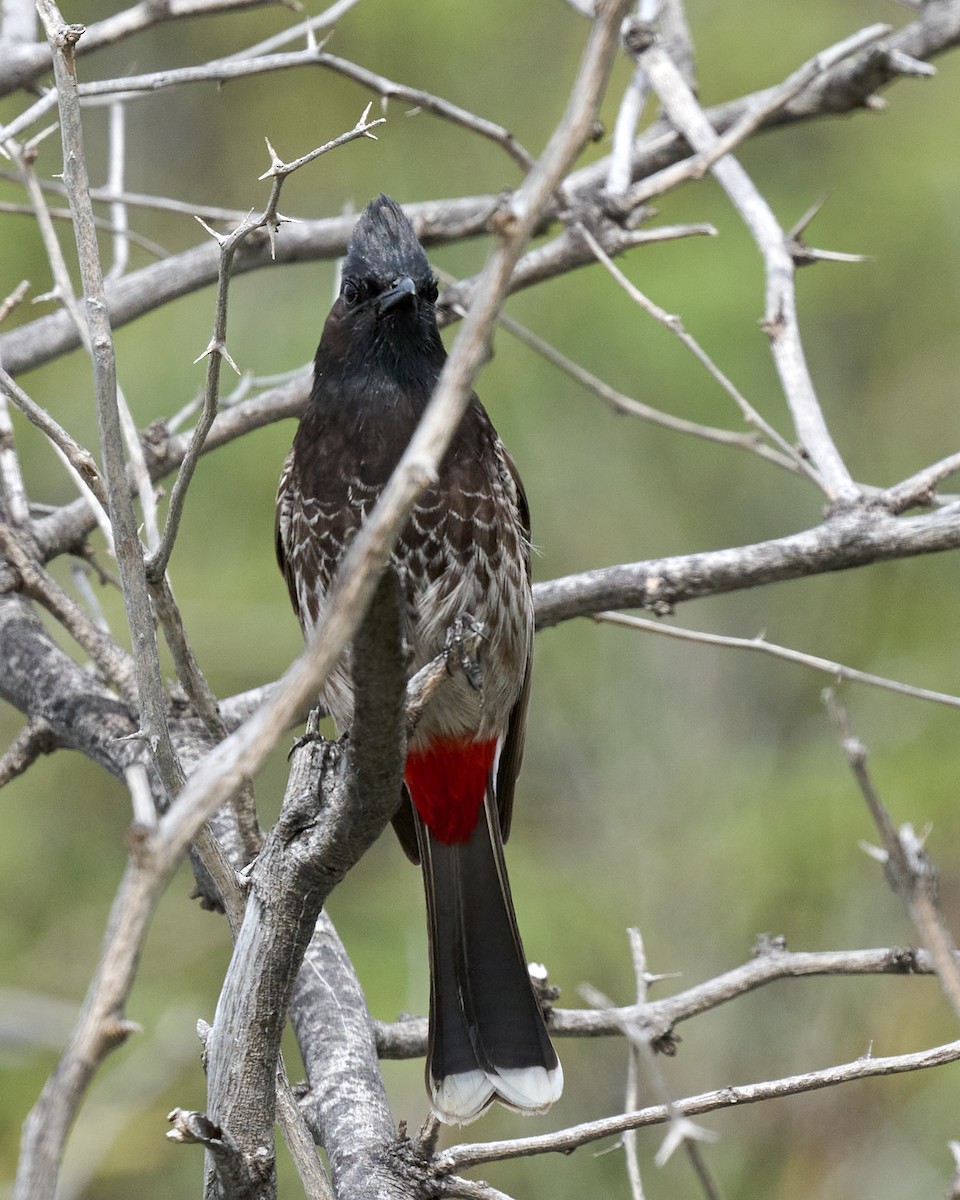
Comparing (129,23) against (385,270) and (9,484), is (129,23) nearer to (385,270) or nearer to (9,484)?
(385,270)

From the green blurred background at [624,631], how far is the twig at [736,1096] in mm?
2203

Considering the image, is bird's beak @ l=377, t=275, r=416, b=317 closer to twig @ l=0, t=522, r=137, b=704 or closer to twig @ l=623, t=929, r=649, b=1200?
twig @ l=0, t=522, r=137, b=704

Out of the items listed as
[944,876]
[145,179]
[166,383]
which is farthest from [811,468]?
[145,179]

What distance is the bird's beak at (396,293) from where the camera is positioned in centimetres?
267

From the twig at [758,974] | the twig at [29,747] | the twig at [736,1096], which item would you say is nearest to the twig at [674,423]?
the twig at [758,974]

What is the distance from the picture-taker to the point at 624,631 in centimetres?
551

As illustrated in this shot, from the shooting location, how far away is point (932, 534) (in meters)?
2.23

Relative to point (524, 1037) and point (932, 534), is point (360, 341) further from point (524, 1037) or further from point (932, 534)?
point (524, 1037)

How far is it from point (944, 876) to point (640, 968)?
101 inches

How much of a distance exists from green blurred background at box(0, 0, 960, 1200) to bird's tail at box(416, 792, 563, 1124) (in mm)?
1103

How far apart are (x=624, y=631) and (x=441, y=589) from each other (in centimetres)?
284

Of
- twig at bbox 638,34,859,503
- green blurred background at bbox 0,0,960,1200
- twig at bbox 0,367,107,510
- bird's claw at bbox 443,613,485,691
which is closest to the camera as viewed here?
twig at bbox 0,367,107,510

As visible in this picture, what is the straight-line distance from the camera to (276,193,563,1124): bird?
2666 millimetres

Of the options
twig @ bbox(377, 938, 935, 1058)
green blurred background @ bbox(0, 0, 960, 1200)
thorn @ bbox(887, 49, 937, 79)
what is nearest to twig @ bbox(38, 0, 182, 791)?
twig @ bbox(377, 938, 935, 1058)
